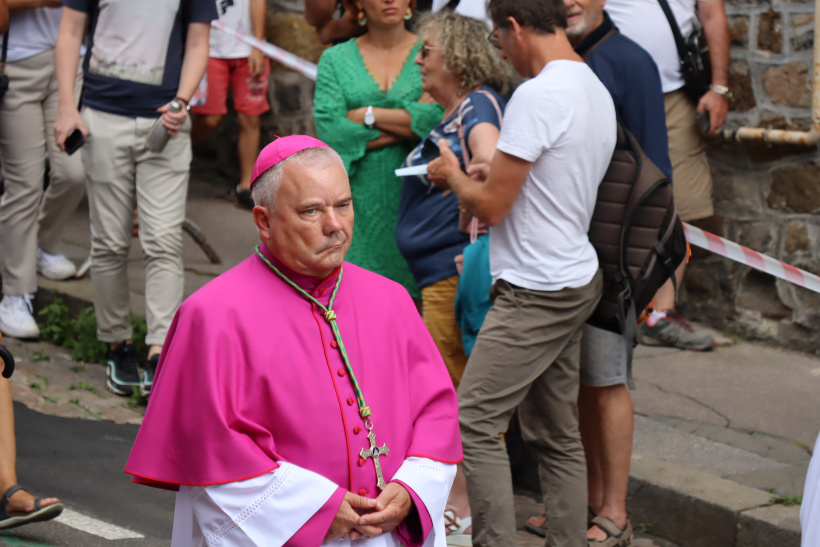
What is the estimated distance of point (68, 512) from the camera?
4301 millimetres

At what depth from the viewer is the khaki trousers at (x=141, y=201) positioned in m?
5.50

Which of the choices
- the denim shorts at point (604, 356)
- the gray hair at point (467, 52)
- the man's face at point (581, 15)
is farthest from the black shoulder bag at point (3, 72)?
the denim shorts at point (604, 356)

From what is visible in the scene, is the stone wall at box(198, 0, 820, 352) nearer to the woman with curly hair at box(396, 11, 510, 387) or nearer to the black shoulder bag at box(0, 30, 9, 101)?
the woman with curly hair at box(396, 11, 510, 387)

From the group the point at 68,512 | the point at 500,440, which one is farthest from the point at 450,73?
the point at 68,512

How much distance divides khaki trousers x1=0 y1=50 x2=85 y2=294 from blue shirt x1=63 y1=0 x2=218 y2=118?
828 mm

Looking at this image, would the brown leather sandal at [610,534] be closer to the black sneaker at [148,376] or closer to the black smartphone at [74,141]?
the black sneaker at [148,376]

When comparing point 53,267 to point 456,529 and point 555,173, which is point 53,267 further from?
point 555,173

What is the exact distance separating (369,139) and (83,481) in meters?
1.83

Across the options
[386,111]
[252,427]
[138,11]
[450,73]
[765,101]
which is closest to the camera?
[252,427]

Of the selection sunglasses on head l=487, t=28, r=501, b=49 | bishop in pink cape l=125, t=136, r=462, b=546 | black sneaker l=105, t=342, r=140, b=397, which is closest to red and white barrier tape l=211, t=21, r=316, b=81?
black sneaker l=105, t=342, r=140, b=397

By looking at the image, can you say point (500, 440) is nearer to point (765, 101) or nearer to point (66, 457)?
point (66, 457)

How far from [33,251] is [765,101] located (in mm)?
4043

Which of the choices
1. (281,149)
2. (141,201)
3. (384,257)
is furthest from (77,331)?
(281,149)

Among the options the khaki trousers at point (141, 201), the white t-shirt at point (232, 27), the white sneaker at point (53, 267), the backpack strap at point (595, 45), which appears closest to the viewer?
the backpack strap at point (595, 45)
